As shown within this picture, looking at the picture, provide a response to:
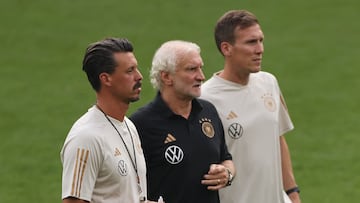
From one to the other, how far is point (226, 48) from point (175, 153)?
3.41 feet

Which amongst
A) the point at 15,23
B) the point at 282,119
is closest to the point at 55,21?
the point at 15,23

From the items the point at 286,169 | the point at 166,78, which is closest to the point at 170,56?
the point at 166,78

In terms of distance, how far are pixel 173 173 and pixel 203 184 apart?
0.65 feet

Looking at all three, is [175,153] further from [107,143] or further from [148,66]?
[148,66]

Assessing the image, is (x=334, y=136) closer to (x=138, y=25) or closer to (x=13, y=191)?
(x=13, y=191)

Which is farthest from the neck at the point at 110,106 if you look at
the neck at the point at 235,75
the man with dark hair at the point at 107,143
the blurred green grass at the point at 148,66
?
the blurred green grass at the point at 148,66

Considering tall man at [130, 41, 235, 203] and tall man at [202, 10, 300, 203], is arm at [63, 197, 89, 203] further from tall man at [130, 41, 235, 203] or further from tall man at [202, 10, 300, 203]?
tall man at [202, 10, 300, 203]

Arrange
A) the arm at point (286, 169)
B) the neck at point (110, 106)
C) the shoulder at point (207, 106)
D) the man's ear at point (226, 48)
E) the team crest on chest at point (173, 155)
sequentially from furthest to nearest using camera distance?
the arm at point (286, 169)
the man's ear at point (226, 48)
the shoulder at point (207, 106)
the team crest on chest at point (173, 155)
the neck at point (110, 106)

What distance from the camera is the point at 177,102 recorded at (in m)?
7.20

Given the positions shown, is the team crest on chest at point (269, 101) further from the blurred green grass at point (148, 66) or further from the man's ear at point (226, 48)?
the blurred green grass at point (148, 66)

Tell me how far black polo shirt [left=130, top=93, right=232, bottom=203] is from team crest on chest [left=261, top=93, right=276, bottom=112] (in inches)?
26.4

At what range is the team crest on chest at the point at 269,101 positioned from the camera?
304 inches

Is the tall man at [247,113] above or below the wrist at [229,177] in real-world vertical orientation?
above

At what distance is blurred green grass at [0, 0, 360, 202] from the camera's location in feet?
44.4
